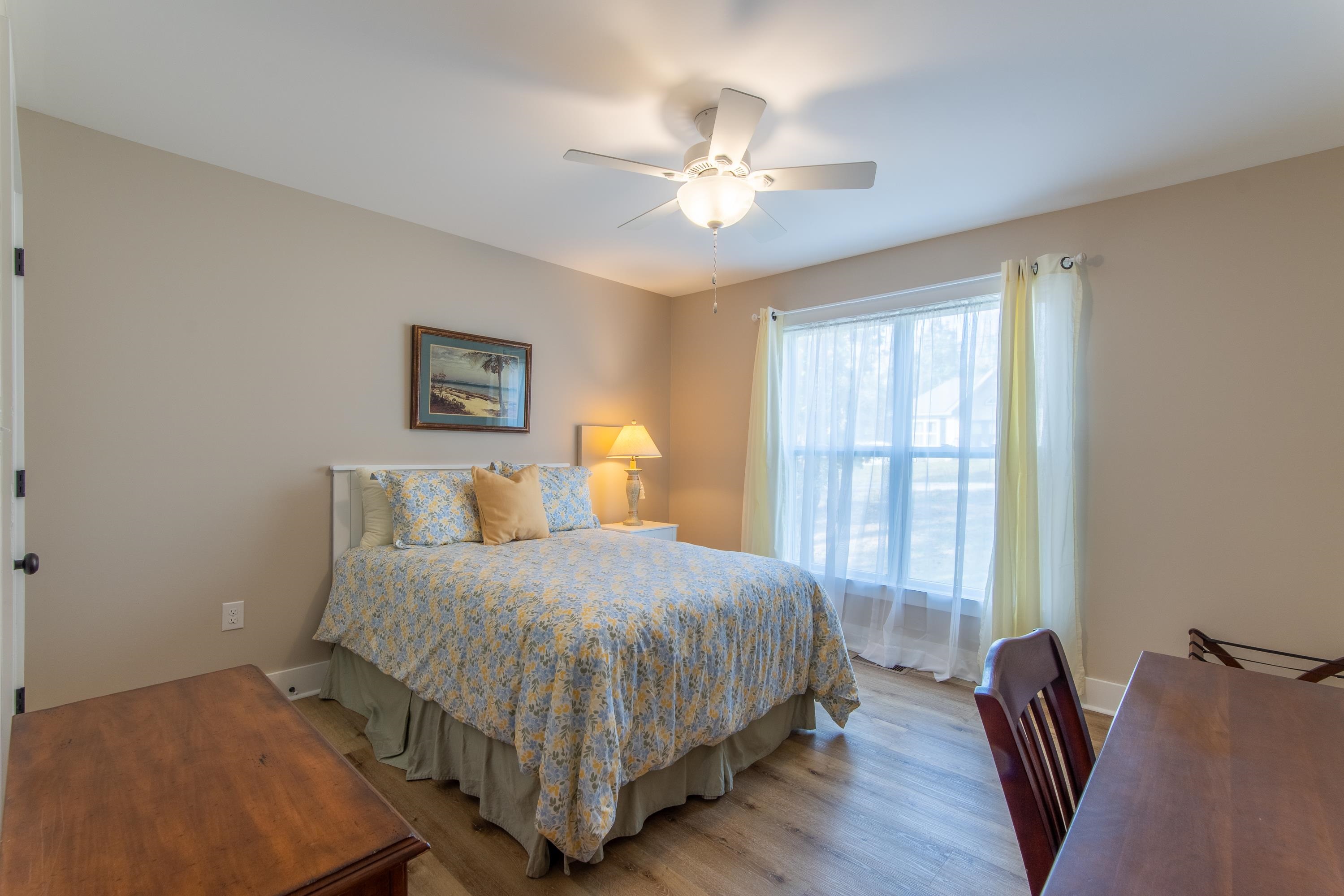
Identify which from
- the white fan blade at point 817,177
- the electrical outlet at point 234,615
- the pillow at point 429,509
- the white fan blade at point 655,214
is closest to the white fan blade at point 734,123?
the white fan blade at point 817,177

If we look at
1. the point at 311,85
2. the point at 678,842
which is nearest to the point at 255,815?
the point at 678,842

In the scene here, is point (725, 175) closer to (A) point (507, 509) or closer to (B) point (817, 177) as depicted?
(B) point (817, 177)

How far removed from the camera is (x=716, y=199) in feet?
6.73

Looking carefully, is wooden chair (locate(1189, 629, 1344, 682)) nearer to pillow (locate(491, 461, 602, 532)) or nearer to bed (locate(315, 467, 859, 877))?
bed (locate(315, 467, 859, 877))

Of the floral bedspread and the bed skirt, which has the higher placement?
the floral bedspread

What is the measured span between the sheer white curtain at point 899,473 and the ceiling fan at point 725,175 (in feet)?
5.29

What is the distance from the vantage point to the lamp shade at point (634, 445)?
4.07 m

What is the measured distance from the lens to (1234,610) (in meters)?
2.53

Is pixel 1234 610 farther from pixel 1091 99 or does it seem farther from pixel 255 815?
pixel 255 815

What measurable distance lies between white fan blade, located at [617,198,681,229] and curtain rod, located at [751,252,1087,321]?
5.47 feet

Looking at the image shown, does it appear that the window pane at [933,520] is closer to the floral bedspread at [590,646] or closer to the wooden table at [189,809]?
the floral bedspread at [590,646]

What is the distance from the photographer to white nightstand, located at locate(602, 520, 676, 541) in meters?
3.91

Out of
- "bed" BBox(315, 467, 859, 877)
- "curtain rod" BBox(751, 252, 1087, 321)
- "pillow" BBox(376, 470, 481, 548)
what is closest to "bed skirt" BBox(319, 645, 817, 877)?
"bed" BBox(315, 467, 859, 877)

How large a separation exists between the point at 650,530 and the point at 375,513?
67.6 inches
